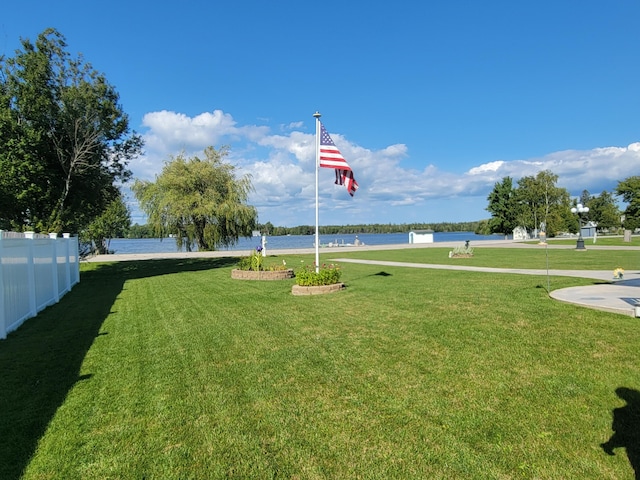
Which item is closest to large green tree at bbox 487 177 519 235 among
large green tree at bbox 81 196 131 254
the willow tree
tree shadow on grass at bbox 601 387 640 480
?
the willow tree

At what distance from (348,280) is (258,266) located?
344 centimetres

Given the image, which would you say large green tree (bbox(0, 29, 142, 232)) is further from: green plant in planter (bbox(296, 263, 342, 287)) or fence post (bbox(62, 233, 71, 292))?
green plant in planter (bbox(296, 263, 342, 287))

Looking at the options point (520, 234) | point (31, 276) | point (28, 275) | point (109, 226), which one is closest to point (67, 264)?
point (31, 276)

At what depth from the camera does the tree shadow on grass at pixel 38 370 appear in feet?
11.3

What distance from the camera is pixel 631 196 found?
5756 cm

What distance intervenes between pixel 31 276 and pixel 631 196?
2723 inches

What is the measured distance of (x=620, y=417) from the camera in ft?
11.7

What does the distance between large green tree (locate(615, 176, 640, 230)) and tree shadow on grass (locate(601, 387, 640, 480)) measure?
202 ft

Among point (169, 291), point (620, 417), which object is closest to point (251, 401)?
point (620, 417)

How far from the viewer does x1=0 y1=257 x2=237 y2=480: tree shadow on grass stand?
136 inches

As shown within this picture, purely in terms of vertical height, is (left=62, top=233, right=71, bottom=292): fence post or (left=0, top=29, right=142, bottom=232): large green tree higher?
(left=0, top=29, right=142, bottom=232): large green tree

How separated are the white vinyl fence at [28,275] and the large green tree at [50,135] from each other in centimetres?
397

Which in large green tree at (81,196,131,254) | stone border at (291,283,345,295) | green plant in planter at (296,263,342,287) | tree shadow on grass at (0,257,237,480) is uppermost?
large green tree at (81,196,131,254)

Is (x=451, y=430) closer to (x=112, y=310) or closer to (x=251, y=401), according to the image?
(x=251, y=401)
